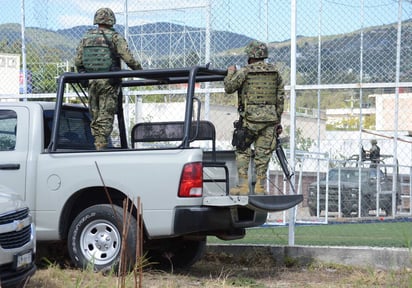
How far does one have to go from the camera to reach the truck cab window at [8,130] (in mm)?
8430

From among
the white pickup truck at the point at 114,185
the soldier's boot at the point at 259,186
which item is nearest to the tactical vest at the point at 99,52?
the white pickup truck at the point at 114,185

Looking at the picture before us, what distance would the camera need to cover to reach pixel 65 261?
353 inches

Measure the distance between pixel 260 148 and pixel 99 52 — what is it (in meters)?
2.06

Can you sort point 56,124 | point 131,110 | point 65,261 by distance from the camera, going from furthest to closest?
point 131,110 < point 65,261 < point 56,124

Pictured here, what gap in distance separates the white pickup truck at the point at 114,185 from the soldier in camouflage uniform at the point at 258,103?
26 cm

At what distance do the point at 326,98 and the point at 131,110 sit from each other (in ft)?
15.7

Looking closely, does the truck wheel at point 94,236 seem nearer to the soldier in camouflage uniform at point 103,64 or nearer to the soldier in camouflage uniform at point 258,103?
the soldier in camouflage uniform at point 103,64

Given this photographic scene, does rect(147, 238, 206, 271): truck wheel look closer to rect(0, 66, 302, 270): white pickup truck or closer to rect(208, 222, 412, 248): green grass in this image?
rect(0, 66, 302, 270): white pickup truck

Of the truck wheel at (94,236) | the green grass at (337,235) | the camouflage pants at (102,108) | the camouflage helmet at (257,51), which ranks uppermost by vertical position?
the camouflage helmet at (257,51)

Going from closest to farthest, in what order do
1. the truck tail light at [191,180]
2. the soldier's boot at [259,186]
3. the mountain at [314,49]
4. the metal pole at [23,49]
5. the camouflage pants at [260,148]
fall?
the truck tail light at [191,180] → the soldier's boot at [259,186] → the camouflage pants at [260,148] → the mountain at [314,49] → the metal pole at [23,49]

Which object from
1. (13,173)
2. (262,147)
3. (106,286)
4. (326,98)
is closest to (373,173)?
(326,98)

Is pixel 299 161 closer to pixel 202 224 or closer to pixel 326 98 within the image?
pixel 326 98

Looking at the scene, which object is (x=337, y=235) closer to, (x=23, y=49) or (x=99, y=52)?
(x=23, y=49)

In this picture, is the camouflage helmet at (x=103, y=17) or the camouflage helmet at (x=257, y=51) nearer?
the camouflage helmet at (x=257, y=51)
